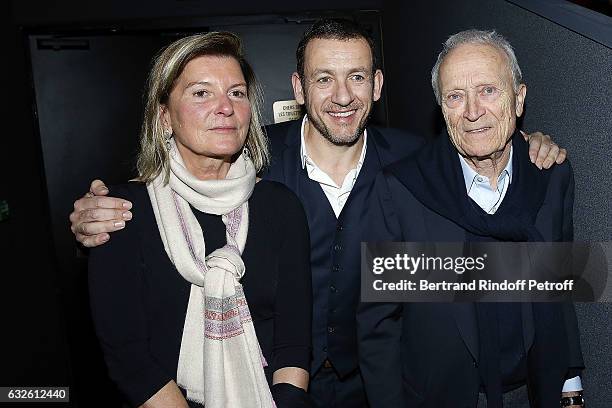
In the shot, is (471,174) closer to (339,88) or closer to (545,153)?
(545,153)

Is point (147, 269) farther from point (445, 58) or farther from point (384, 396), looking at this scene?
point (445, 58)

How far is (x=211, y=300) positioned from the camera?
1748 millimetres

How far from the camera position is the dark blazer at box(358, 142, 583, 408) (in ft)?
6.07

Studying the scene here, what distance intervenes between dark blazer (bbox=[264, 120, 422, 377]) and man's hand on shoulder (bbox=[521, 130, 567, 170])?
518mm

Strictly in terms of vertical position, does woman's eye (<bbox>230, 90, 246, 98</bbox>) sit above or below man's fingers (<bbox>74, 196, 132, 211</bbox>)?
above

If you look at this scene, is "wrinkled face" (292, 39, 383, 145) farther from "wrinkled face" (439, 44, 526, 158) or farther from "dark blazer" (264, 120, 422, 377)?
"wrinkled face" (439, 44, 526, 158)

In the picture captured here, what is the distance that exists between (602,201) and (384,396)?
2.85 ft

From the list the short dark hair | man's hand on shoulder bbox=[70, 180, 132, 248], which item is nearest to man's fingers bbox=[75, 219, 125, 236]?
man's hand on shoulder bbox=[70, 180, 132, 248]

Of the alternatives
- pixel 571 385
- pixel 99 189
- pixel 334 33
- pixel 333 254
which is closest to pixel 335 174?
pixel 333 254

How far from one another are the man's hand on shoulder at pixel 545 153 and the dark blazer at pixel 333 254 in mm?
518

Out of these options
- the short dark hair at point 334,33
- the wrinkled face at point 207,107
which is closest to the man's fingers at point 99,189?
the wrinkled face at point 207,107

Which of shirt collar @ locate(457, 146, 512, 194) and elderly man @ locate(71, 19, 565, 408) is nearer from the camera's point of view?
shirt collar @ locate(457, 146, 512, 194)

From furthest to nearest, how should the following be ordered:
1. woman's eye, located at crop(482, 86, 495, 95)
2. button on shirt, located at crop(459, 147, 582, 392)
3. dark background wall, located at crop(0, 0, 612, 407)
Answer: dark background wall, located at crop(0, 0, 612, 407), button on shirt, located at crop(459, 147, 582, 392), woman's eye, located at crop(482, 86, 495, 95)

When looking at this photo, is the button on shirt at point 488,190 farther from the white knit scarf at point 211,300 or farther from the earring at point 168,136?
the earring at point 168,136
